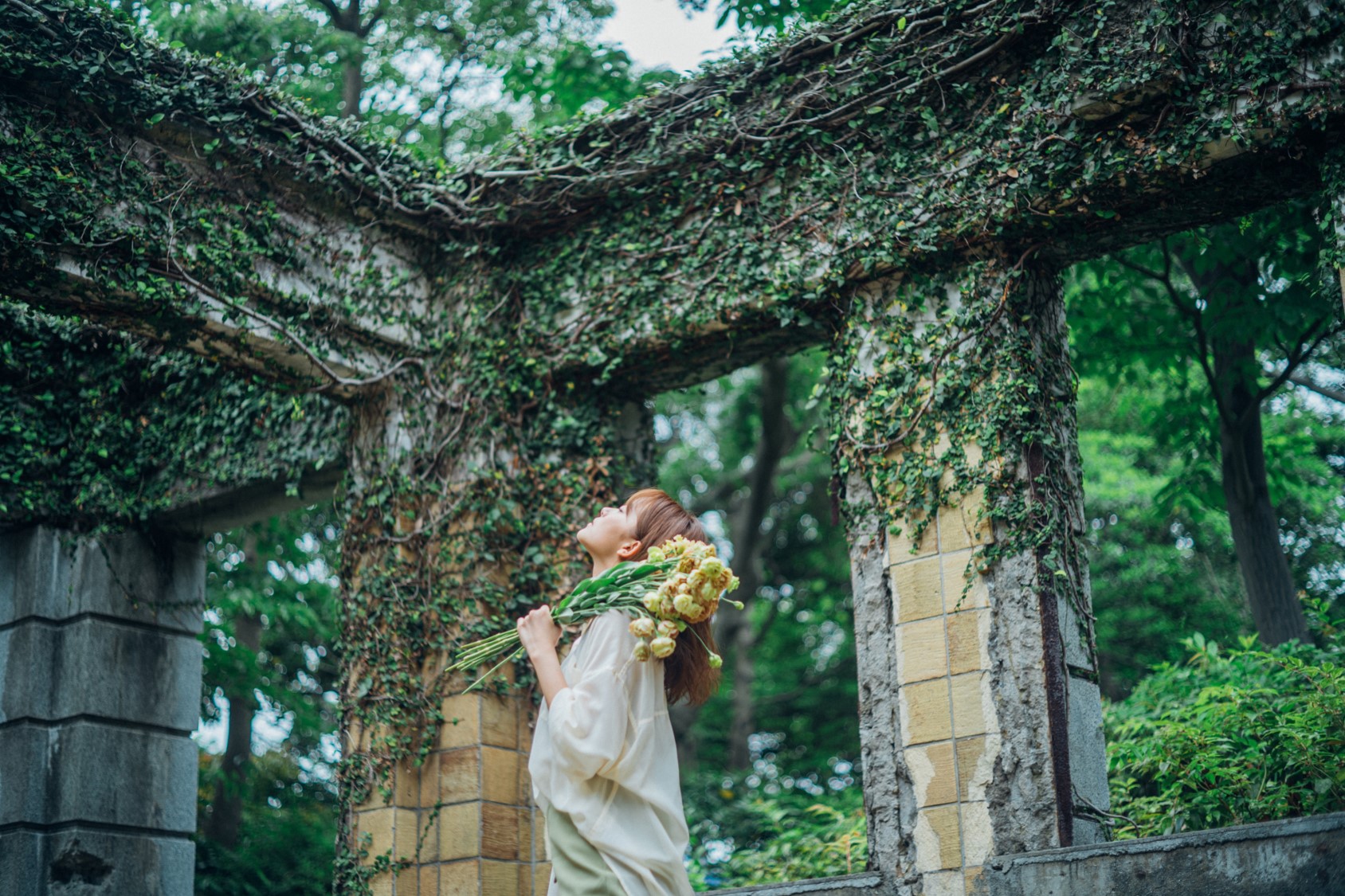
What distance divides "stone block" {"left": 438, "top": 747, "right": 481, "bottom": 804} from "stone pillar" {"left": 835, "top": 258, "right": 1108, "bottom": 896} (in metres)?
1.75

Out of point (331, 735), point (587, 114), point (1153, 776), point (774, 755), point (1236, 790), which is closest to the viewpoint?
point (1236, 790)

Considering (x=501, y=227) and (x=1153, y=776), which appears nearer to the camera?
(x=1153, y=776)

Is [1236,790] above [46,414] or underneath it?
underneath

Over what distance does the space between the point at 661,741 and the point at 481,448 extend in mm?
2520

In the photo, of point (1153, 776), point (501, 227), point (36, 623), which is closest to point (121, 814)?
point (36, 623)

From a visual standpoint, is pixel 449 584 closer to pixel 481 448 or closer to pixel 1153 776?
pixel 481 448

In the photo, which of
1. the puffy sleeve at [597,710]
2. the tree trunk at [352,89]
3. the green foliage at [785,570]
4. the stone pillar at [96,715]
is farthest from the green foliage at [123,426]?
the green foliage at [785,570]

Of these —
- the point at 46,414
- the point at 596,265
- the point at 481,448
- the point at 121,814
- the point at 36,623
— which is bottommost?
the point at 121,814

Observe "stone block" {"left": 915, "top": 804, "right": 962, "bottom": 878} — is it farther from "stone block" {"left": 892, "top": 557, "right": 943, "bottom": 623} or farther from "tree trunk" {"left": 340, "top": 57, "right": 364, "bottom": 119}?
"tree trunk" {"left": 340, "top": 57, "right": 364, "bottom": 119}

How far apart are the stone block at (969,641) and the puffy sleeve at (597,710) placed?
1.48 m

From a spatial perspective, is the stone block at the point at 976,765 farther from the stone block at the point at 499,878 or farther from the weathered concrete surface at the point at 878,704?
the stone block at the point at 499,878

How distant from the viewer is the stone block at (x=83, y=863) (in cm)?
575

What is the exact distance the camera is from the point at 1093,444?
12.9m

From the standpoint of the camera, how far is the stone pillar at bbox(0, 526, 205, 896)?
5867 mm
